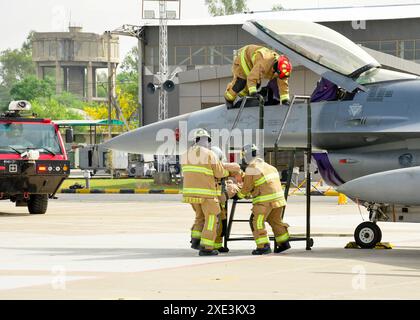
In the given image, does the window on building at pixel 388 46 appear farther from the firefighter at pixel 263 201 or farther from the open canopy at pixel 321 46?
the firefighter at pixel 263 201

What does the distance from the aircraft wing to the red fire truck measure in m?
9.33

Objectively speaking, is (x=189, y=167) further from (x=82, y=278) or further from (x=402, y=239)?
(x=402, y=239)

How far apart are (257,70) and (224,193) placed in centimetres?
218

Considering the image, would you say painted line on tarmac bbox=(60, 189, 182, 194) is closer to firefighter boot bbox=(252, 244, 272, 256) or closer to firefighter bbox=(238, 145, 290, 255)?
firefighter bbox=(238, 145, 290, 255)

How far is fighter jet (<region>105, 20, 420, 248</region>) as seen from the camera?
16703 mm

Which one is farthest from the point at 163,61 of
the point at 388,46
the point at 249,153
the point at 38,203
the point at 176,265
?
the point at 176,265

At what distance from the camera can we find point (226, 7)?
118250 mm

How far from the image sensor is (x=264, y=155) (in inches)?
708

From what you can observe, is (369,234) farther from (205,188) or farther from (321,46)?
(321,46)

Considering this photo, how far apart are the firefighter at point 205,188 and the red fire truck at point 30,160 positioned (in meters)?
9.85
